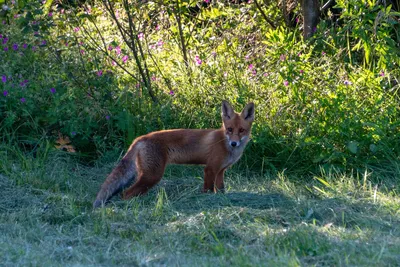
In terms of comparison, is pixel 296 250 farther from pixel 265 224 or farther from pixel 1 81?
pixel 1 81

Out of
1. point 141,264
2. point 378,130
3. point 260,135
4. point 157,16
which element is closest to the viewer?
point 141,264

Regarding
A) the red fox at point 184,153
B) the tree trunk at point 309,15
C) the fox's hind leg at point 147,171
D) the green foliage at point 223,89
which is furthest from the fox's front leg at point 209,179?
the tree trunk at point 309,15

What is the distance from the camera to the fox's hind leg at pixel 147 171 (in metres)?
6.56

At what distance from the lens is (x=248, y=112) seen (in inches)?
276

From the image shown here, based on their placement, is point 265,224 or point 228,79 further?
point 228,79

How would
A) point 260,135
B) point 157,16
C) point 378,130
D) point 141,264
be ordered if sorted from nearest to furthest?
1. point 141,264
2. point 378,130
3. point 260,135
4. point 157,16

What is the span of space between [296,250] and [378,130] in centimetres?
316

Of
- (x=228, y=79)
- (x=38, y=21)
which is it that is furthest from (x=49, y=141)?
(x=228, y=79)

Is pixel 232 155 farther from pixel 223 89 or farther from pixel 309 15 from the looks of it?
pixel 309 15

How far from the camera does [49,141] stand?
8086 millimetres

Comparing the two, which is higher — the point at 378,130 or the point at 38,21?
the point at 38,21

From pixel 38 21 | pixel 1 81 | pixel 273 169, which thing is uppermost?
pixel 38 21

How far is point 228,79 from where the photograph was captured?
29.0 feet

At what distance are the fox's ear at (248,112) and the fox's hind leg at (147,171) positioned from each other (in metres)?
1.02
